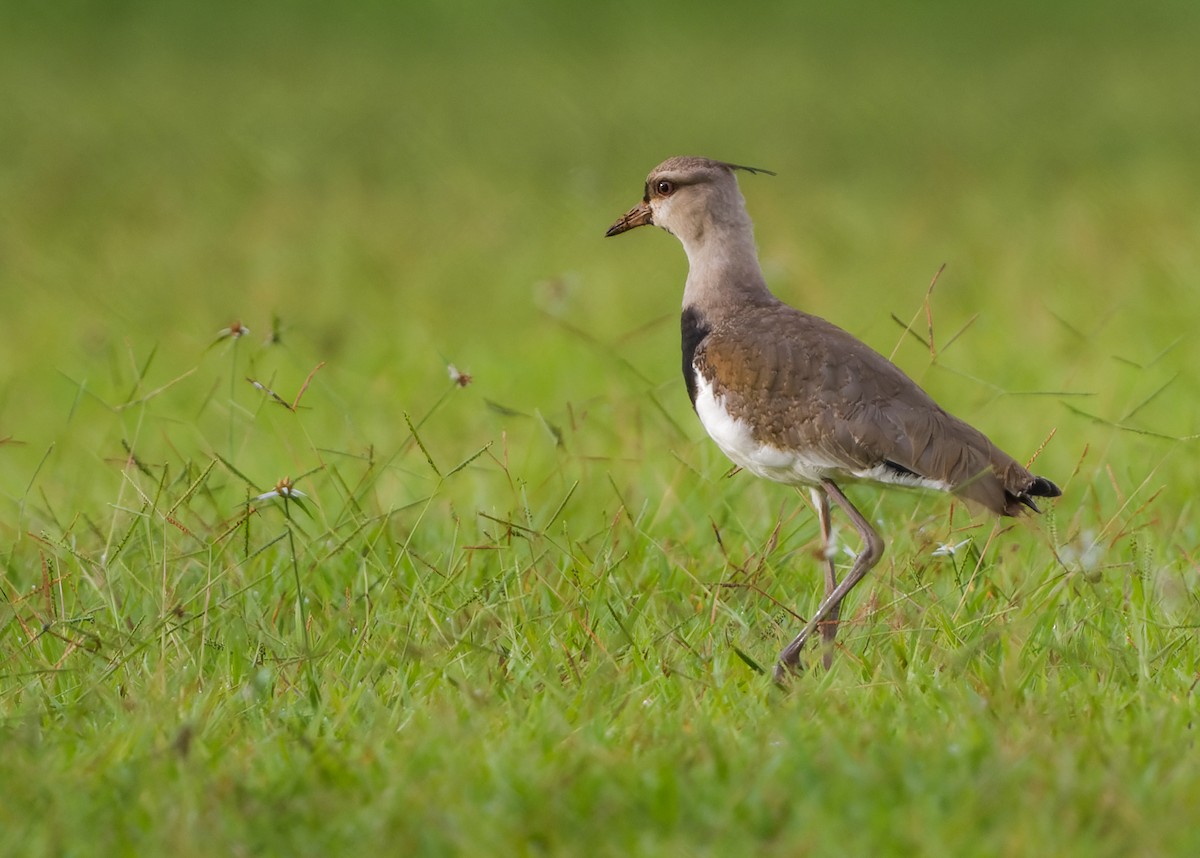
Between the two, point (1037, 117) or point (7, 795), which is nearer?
point (7, 795)

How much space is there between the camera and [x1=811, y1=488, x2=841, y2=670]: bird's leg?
4.52 metres

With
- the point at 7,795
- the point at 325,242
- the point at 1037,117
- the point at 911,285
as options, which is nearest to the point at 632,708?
the point at 7,795

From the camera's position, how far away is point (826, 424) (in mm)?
4555

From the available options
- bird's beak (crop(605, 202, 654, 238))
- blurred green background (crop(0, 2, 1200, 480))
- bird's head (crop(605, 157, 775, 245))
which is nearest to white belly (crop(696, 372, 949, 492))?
bird's head (crop(605, 157, 775, 245))

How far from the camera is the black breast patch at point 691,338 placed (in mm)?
4926

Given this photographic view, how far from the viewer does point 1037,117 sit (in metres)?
15.5

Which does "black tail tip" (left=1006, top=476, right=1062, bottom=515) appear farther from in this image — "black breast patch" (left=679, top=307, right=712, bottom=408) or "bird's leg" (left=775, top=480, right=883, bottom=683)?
"black breast patch" (left=679, top=307, right=712, bottom=408)

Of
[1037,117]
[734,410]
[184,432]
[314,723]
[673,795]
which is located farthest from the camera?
[1037,117]

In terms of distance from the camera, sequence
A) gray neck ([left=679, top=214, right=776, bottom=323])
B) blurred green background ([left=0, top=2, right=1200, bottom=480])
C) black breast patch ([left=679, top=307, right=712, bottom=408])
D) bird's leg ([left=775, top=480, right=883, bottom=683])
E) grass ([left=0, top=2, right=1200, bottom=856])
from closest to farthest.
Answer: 1. grass ([left=0, top=2, right=1200, bottom=856])
2. bird's leg ([left=775, top=480, right=883, bottom=683])
3. black breast patch ([left=679, top=307, right=712, bottom=408])
4. gray neck ([left=679, top=214, right=776, bottom=323])
5. blurred green background ([left=0, top=2, right=1200, bottom=480])

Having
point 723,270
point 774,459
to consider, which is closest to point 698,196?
point 723,270

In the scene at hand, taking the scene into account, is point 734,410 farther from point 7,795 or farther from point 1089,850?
point 7,795

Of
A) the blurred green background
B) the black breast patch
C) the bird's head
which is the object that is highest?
the blurred green background

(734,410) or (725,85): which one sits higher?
(725,85)

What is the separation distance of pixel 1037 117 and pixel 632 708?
12489mm
